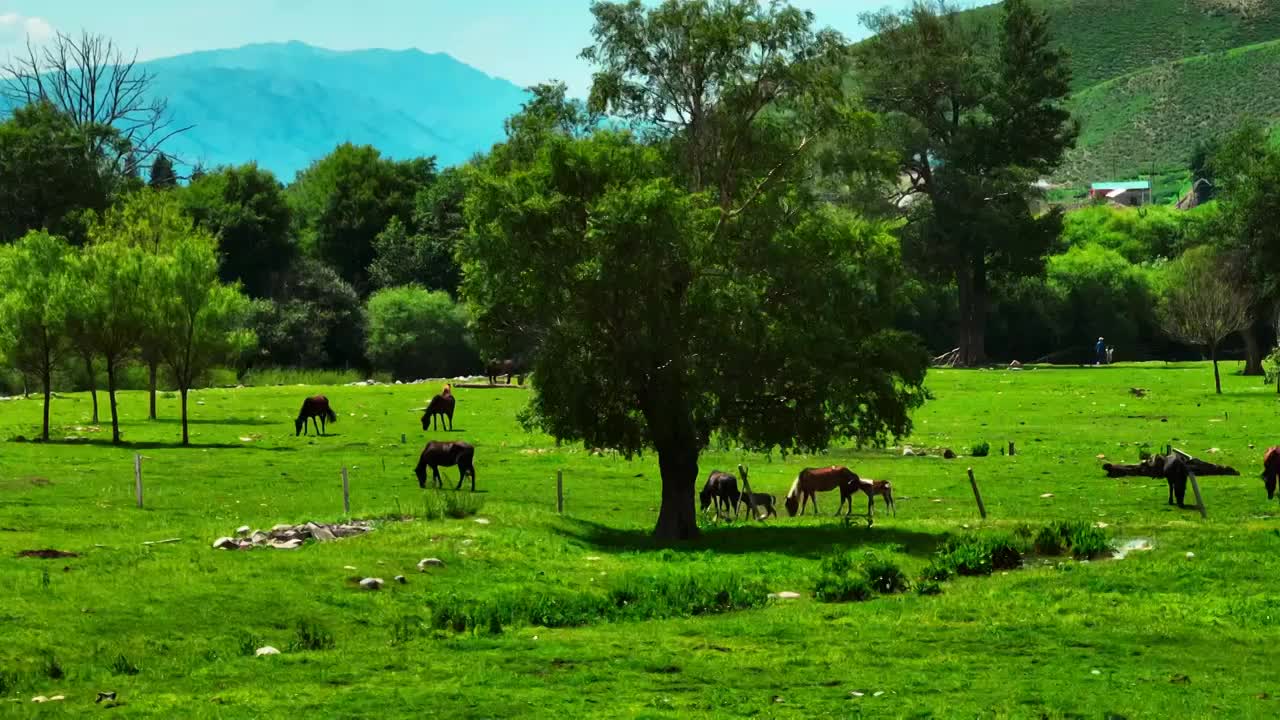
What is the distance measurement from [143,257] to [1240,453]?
41949 mm

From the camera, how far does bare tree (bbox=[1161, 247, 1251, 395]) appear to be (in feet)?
276

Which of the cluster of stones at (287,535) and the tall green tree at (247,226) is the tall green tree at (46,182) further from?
the cluster of stones at (287,535)

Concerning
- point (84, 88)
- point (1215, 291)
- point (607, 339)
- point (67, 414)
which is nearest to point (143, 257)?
point (67, 414)

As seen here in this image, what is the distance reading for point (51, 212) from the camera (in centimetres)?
12506

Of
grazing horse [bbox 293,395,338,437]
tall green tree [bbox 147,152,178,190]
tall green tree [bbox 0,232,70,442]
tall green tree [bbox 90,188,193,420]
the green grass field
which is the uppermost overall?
tall green tree [bbox 147,152,178,190]

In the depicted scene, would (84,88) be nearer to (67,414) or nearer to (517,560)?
(67,414)

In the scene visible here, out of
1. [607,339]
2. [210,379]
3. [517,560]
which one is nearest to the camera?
[517,560]

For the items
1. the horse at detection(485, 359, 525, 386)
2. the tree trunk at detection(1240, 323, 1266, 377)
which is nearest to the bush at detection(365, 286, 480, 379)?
the horse at detection(485, 359, 525, 386)

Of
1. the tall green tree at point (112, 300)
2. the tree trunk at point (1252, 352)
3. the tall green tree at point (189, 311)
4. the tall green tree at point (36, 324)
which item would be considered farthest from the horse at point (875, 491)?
the tree trunk at point (1252, 352)

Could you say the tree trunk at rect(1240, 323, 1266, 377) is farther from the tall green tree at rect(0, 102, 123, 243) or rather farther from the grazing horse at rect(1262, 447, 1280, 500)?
the tall green tree at rect(0, 102, 123, 243)

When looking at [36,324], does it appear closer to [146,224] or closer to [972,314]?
[146,224]

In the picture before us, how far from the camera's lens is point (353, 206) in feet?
465

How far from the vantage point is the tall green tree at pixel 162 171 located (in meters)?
169

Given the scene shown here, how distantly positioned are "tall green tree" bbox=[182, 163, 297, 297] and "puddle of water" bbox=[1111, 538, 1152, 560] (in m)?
103
